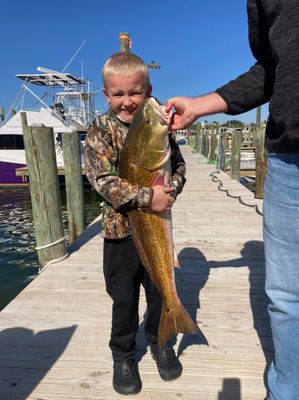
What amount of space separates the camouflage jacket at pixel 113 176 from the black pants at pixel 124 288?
0.37ft

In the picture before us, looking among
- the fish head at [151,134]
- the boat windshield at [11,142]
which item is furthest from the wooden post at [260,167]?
A: the boat windshield at [11,142]

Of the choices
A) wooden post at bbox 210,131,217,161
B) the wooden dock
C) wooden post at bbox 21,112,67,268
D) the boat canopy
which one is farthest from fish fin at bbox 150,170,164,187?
the boat canopy

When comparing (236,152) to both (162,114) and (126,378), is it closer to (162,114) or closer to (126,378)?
(126,378)

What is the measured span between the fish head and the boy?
0.16 m

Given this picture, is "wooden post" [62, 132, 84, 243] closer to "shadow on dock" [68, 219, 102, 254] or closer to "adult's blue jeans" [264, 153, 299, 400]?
"shadow on dock" [68, 219, 102, 254]

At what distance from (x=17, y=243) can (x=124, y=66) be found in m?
9.58

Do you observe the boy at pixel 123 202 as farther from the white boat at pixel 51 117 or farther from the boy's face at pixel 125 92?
the white boat at pixel 51 117

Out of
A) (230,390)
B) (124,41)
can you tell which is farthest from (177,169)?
(124,41)

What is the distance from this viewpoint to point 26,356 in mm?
2779

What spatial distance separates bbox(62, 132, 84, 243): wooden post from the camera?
726cm

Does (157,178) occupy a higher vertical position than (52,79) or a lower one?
lower

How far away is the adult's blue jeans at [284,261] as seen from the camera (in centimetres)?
164

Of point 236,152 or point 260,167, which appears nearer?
point 260,167

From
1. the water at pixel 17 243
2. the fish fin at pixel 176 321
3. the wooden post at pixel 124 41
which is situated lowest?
the water at pixel 17 243
